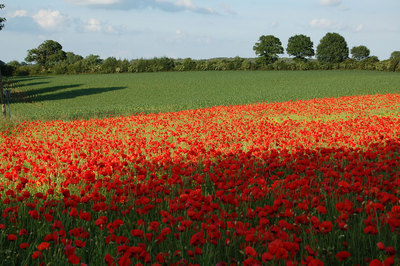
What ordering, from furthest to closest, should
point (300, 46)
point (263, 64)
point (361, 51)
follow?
point (361, 51) < point (300, 46) < point (263, 64)

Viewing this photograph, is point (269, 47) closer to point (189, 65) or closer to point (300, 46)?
point (300, 46)

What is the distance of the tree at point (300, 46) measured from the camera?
351 feet

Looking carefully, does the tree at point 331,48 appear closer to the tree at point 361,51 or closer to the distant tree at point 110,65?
the tree at point 361,51

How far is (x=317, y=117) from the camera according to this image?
52.3ft

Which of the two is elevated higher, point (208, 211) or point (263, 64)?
point (263, 64)

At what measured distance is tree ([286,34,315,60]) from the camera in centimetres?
10688

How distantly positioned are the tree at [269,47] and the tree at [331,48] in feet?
36.9

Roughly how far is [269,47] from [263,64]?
51.5 feet

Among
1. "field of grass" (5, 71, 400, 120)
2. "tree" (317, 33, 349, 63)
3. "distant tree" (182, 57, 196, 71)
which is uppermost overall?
"tree" (317, 33, 349, 63)

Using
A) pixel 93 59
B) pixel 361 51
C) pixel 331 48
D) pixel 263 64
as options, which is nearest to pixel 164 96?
pixel 263 64

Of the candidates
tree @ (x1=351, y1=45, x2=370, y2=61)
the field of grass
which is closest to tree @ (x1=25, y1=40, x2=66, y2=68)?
the field of grass

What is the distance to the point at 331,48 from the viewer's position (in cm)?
10525

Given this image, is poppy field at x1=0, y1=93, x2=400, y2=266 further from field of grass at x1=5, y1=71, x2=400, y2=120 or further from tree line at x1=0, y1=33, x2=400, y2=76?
tree line at x1=0, y1=33, x2=400, y2=76

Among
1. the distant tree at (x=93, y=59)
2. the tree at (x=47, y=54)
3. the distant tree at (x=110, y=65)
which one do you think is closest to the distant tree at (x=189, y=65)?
the distant tree at (x=110, y=65)
